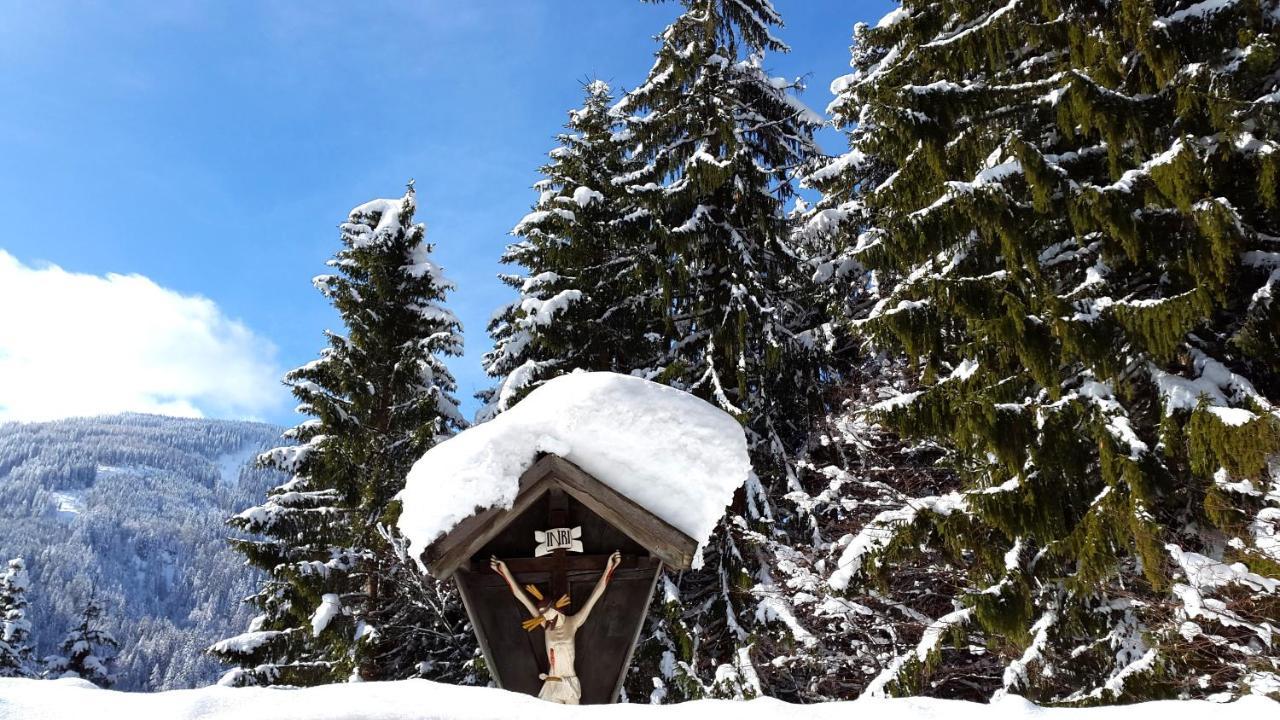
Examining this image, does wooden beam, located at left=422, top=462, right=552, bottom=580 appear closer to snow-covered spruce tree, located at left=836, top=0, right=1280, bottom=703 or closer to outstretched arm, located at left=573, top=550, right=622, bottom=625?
outstretched arm, located at left=573, top=550, right=622, bottom=625

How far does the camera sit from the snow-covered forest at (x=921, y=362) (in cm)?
628

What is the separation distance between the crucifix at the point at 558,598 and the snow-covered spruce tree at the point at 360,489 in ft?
28.2

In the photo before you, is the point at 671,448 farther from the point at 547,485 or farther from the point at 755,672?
the point at 755,672

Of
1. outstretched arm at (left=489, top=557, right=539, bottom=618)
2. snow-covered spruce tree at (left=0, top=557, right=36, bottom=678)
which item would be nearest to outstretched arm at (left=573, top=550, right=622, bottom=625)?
outstretched arm at (left=489, top=557, right=539, bottom=618)

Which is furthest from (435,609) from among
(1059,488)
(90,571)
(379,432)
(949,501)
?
(90,571)

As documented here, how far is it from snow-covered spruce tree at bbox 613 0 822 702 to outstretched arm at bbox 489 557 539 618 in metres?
6.97

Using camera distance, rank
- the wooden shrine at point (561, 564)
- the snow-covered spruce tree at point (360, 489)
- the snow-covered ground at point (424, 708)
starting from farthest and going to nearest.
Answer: the snow-covered spruce tree at point (360, 489) → the wooden shrine at point (561, 564) → the snow-covered ground at point (424, 708)

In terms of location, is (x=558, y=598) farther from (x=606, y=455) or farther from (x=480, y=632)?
(x=606, y=455)

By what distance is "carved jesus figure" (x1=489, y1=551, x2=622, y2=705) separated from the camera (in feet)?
15.0

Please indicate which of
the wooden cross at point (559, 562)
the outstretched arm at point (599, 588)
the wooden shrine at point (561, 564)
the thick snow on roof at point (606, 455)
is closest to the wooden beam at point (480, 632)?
the wooden shrine at point (561, 564)

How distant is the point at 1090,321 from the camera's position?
6.61 metres

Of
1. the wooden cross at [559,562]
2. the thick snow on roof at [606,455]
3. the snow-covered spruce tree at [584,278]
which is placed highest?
the snow-covered spruce tree at [584,278]

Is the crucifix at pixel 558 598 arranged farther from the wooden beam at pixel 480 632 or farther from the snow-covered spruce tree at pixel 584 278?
the snow-covered spruce tree at pixel 584 278

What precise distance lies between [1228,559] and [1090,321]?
2.28 metres
